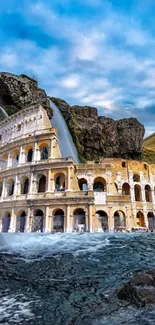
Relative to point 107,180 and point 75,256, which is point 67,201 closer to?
point 107,180

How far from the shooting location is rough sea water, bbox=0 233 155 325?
5.05 metres

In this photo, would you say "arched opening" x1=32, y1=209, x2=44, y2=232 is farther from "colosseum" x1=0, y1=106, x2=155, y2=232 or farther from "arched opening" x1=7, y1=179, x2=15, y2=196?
"arched opening" x1=7, y1=179, x2=15, y2=196

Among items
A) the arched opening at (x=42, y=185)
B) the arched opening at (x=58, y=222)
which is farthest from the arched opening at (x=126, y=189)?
the arched opening at (x=58, y=222)

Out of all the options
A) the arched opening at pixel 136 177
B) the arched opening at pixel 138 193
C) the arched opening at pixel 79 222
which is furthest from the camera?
the arched opening at pixel 136 177

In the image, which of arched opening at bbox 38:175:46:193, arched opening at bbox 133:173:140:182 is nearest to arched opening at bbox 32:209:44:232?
arched opening at bbox 38:175:46:193

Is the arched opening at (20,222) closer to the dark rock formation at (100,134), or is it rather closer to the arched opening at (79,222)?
the arched opening at (79,222)

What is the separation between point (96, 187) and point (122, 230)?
13987mm

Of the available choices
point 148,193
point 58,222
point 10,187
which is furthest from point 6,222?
point 148,193

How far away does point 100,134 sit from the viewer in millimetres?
50125

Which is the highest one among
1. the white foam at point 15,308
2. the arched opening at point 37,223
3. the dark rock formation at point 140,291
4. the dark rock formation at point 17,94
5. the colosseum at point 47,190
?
the dark rock formation at point 17,94

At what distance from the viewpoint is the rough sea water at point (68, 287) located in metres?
5.05

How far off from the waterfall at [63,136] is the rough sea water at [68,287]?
26.6 meters

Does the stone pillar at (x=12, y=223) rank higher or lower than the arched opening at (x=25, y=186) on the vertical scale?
lower

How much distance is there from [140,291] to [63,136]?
35.6m
